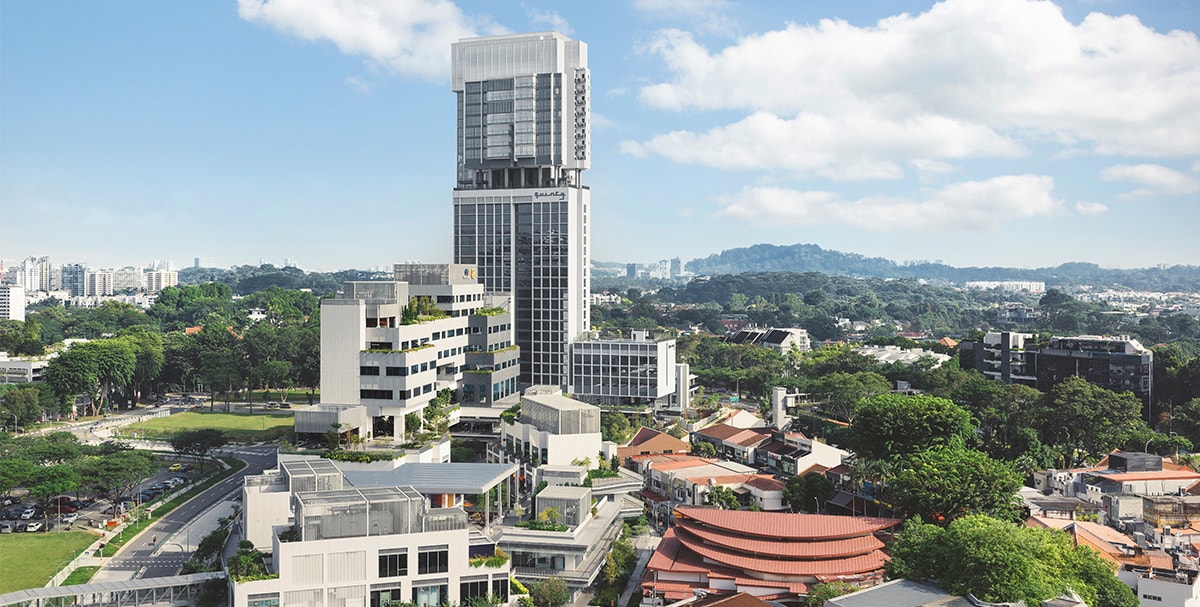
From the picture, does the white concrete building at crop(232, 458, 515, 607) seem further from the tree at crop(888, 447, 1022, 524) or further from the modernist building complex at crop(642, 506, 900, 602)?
the tree at crop(888, 447, 1022, 524)

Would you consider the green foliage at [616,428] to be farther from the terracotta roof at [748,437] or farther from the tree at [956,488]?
the tree at [956,488]

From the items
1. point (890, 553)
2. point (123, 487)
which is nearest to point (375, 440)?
point (123, 487)

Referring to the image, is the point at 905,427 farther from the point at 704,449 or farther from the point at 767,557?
the point at 704,449

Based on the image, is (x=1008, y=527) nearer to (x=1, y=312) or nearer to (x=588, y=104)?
(x=588, y=104)

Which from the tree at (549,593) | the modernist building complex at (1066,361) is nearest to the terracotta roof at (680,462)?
the tree at (549,593)

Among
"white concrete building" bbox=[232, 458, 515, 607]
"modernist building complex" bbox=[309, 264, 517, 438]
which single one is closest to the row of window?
"modernist building complex" bbox=[309, 264, 517, 438]

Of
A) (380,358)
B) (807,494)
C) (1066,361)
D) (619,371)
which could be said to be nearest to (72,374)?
(380,358)
